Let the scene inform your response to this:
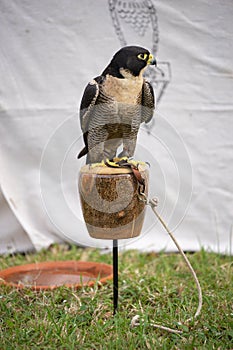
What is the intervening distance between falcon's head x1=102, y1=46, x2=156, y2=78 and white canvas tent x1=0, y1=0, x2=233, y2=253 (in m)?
0.76

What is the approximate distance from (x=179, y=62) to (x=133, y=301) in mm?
1150

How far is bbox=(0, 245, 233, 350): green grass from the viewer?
4.45 ft

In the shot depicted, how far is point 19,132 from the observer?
2.36 m

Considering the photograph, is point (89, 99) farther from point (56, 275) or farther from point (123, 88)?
point (56, 275)

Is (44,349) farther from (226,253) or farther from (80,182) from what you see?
(226,253)

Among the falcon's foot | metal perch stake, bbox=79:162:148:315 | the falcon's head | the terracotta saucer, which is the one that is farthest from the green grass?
the falcon's head

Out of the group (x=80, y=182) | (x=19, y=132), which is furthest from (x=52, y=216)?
(x=19, y=132)

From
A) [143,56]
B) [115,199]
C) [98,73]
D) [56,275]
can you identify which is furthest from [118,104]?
[98,73]

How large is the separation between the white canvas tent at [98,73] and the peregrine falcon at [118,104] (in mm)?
651

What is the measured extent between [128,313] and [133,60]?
30.5 inches

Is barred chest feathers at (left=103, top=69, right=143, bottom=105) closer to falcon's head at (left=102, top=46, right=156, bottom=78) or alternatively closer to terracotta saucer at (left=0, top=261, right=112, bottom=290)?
falcon's head at (left=102, top=46, right=156, bottom=78)

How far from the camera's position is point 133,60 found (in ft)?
4.53

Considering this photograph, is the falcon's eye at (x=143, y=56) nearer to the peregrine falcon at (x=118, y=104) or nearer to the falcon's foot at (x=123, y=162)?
the peregrine falcon at (x=118, y=104)

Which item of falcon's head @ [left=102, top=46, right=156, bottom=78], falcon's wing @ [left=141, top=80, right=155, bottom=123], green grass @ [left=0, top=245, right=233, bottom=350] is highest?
falcon's head @ [left=102, top=46, right=156, bottom=78]
